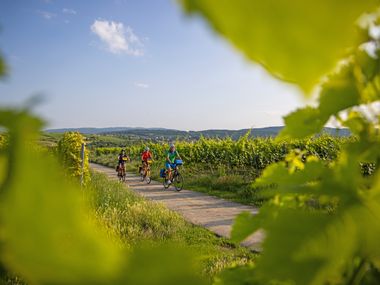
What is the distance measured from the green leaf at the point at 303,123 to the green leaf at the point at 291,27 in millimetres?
386

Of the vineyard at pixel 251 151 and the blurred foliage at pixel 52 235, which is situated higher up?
the blurred foliage at pixel 52 235

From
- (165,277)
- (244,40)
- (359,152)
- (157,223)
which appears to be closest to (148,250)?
(165,277)

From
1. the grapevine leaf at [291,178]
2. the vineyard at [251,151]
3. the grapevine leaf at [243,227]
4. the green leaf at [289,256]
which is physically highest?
the grapevine leaf at [291,178]

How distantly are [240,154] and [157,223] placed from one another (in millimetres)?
11787

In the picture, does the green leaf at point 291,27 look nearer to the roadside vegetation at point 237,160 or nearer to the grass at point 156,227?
the grass at point 156,227

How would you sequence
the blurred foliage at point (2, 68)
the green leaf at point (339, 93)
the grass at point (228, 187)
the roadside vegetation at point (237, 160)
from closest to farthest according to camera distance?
the blurred foliage at point (2, 68), the green leaf at point (339, 93), the grass at point (228, 187), the roadside vegetation at point (237, 160)

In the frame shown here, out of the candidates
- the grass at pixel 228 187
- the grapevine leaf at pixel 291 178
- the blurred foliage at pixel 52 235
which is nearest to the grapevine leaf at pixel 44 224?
the blurred foliage at pixel 52 235

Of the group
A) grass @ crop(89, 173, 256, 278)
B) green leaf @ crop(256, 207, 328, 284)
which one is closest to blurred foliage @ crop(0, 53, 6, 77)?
green leaf @ crop(256, 207, 328, 284)

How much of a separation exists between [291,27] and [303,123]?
44cm

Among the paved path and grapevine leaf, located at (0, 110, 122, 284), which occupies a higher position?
grapevine leaf, located at (0, 110, 122, 284)

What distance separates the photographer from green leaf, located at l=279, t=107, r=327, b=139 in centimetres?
60

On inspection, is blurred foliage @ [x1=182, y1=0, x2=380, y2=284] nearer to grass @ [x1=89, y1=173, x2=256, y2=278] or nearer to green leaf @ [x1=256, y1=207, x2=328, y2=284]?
green leaf @ [x1=256, y1=207, x2=328, y2=284]

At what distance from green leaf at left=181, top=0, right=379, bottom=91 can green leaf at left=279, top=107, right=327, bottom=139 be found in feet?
1.27

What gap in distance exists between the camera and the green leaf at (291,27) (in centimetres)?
21
